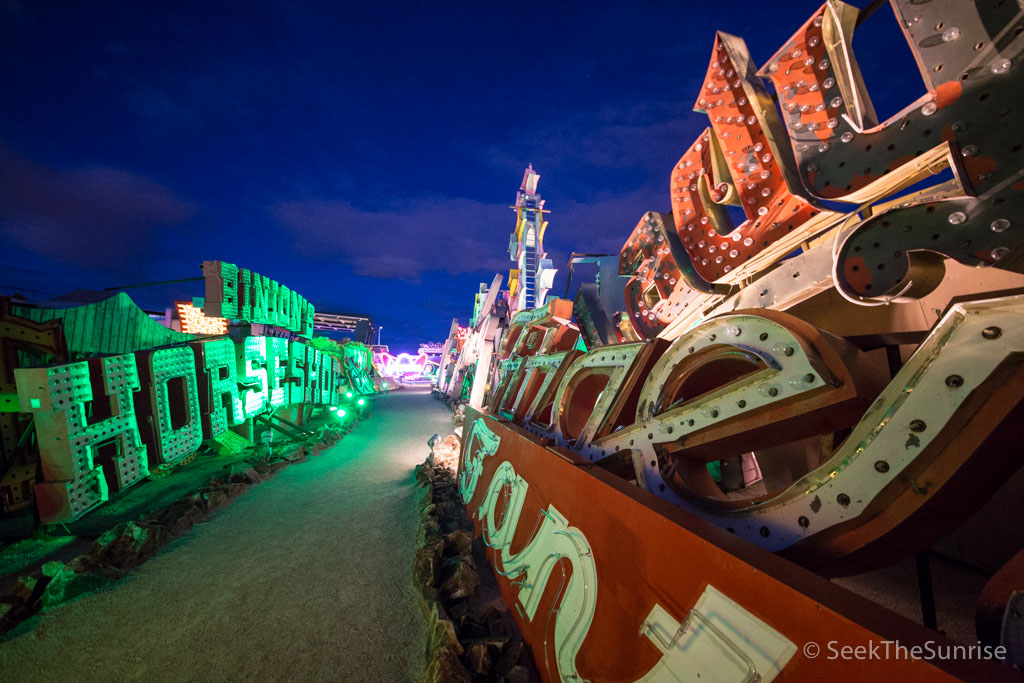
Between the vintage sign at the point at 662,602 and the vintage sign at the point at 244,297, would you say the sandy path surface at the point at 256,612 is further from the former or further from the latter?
the vintage sign at the point at 244,297

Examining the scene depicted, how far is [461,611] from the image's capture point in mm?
2990

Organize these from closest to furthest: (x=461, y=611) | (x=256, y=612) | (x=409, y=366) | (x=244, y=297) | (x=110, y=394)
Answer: (x=461, y=611) < (x=256, y=612) < (x=110, y=394) < (x=244, y=297) < (x=409, y=366)

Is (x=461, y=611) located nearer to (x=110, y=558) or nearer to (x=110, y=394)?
(x=110, y=558)

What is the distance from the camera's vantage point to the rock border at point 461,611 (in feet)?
7.84

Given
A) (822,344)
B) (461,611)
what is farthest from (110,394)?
(822,344)

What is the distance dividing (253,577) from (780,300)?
18.2 feet

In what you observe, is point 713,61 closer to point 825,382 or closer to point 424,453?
point 825,382

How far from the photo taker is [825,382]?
4.84 ft

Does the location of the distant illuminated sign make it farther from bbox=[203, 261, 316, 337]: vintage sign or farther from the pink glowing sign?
the pink glowing sign

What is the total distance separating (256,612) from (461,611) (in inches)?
73.3

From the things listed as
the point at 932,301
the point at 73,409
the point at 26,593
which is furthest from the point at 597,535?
the point at 73,409

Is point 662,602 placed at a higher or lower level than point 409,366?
lower

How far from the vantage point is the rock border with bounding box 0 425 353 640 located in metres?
3.10

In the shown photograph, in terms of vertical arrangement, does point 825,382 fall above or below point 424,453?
above
